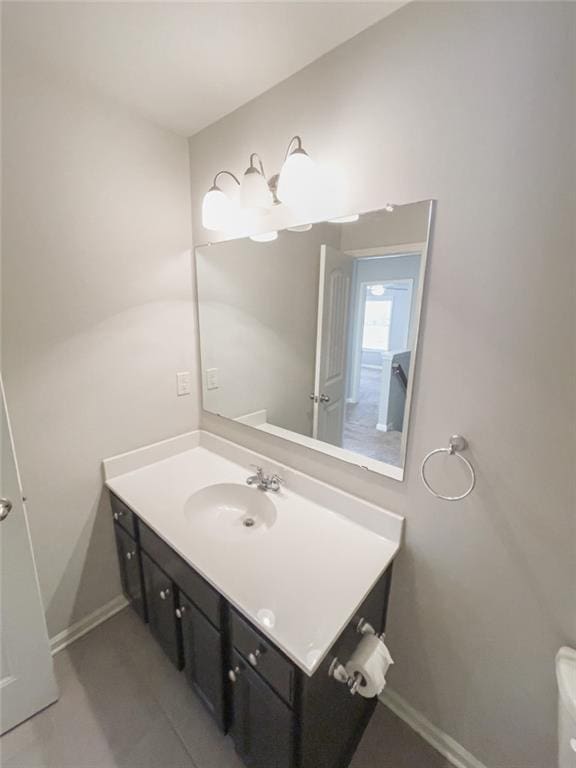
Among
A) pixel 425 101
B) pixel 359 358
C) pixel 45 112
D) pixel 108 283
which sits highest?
pixel 45 112

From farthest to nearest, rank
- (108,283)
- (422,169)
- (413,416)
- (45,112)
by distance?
(108,283), (45,112), (413,416), (422,169)

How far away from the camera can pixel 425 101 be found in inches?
35.8

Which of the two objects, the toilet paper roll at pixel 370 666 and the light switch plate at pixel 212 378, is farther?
the light switch plate at pixel 212 378

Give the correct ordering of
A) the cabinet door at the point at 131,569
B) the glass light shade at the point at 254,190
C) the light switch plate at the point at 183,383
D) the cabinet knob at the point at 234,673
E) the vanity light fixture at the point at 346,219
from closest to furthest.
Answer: the cabinet knob at the point at 234,673 → the vanity light fixture at the point at 346,219 → the glass light shade at the point at 254,190 → the cabinet door at the point at 131,569 → the light switch plate at the point at 183,383

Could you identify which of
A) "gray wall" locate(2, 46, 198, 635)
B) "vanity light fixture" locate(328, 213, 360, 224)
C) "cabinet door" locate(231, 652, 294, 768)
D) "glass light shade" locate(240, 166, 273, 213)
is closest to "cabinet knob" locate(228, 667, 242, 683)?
"cabinet door" locate(231, 652, 294, 768)

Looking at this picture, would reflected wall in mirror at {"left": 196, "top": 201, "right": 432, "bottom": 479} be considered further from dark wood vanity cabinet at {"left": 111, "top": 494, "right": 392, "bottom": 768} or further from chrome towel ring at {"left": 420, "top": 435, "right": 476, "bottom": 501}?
dark wood vanity cabinet at {"left": 111, "top": 494, "right": 392, "bottom": 768}

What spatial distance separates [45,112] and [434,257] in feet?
4.82

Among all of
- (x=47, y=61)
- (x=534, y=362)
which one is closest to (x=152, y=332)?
(x=47, y=61)

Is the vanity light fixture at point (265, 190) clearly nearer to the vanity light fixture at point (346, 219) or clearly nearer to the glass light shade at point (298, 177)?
the glass light shade at point (298, 177)

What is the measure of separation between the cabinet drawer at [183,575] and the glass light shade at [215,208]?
4.29 ft

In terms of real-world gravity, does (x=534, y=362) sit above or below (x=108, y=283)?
below

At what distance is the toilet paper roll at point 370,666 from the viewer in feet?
3.03

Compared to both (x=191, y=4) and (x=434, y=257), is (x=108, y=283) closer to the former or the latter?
(x=191, y=4)

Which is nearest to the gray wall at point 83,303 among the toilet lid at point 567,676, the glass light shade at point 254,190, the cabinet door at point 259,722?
the glass light shade at point 254,190
